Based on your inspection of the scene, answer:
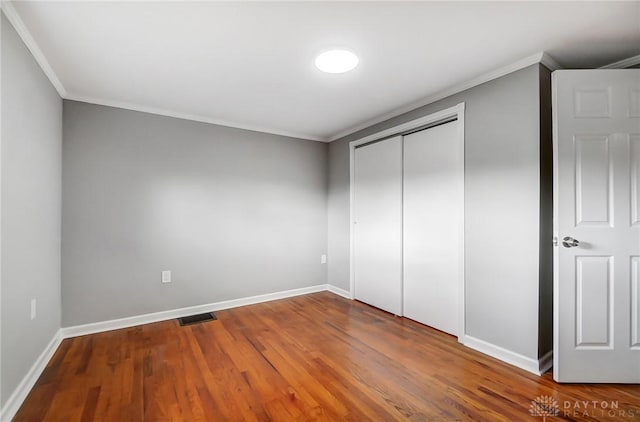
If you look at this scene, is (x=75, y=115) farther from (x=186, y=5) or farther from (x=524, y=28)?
(x=524, y=28)

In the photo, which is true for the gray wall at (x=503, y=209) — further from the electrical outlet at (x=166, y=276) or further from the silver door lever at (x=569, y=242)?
the electrical outlet at (x=166, y=276)

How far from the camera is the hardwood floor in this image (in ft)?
5.31

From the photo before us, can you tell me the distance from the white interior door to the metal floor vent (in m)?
3.04

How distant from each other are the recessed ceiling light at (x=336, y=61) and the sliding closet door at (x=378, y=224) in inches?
50.0

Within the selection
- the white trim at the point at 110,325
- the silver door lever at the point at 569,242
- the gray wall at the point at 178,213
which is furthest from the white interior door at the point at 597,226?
the gray wall at the point at 178,213

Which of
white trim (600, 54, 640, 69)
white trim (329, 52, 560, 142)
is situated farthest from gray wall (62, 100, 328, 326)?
white trim (600, 54, 640, 69)

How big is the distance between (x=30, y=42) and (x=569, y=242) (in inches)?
147

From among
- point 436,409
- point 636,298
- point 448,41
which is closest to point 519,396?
point 436,409

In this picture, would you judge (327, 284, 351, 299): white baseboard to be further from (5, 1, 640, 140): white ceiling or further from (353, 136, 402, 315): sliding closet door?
(5, 1, 640, 140): white ceiling

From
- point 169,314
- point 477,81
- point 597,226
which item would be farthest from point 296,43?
point 169,314

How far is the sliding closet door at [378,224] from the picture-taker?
3.17 meters

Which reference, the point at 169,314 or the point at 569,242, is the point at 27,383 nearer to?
the point at 169,314

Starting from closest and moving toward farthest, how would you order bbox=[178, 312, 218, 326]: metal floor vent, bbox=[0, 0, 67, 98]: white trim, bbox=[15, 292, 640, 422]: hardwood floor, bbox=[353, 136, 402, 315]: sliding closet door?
1. bbox=[0, 0, 67, 98]: white trim
2. bbox=[15, 292, 640, 422]: hardwood floor
3. bbox=[178, 312, 218, 326]: metal floor vent
4. bbox=[353, 136, 402, 315]: sliding closet door

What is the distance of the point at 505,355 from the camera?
7.06 feet
